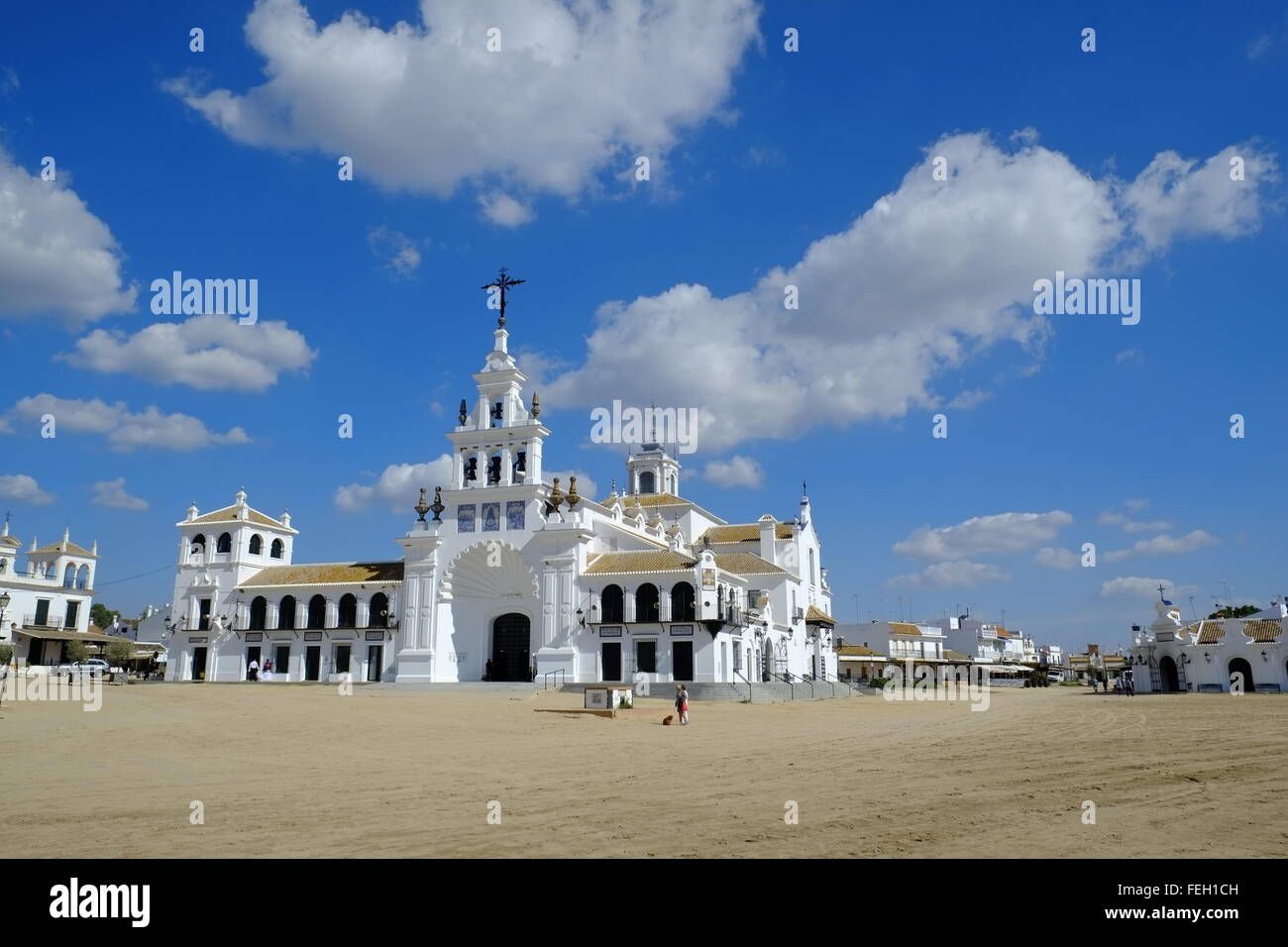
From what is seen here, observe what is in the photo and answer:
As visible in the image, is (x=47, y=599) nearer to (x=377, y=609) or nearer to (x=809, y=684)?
(x=377, y=609)

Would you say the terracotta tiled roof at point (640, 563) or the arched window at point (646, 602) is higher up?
the terracotta tiled roof at point (640, 563)

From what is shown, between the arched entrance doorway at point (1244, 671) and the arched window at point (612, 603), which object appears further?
the arched entrance doorway at point (1244, 671)

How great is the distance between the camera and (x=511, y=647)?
4569 centimetres

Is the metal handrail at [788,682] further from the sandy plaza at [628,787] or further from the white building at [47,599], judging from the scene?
the white building at [47,599]

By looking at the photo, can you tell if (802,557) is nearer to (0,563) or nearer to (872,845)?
(872,845)

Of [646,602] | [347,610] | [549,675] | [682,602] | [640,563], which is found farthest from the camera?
[347,610]

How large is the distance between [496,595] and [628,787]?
33.6 metres

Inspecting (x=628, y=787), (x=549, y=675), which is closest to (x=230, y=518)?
(x=549, y=675)

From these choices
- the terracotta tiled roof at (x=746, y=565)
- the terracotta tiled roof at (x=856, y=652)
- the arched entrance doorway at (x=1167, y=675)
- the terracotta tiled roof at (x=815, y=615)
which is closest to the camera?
the terracotta tiled roof at (x=746, y=565)

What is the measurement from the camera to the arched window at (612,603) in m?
42.2

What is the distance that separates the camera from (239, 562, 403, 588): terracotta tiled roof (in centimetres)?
4741

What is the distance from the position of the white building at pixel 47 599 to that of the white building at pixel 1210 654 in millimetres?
66691

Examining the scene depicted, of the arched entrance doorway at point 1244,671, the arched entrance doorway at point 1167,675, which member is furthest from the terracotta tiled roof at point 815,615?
the arched entrance doorway at point 1244,671
